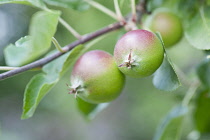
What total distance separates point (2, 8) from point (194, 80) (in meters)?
4.01

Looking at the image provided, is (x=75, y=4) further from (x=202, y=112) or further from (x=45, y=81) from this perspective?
(x=202, y=112)

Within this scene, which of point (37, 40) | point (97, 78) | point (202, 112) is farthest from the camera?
point (202, 112)

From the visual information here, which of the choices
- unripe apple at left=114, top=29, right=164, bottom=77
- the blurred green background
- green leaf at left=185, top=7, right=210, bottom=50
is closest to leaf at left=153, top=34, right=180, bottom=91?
unripe apple at left=114, top=29, right=164, bottom=77

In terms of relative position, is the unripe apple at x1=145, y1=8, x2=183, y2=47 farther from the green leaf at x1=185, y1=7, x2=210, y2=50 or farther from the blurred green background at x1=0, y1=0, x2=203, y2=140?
the blurred green background at x1=0, y1=0, x2=203, y2=140

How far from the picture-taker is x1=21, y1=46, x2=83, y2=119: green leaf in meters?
1.13

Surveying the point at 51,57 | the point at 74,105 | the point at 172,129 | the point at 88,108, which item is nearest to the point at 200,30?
the point at 172,129

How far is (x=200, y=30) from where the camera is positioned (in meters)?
1.24

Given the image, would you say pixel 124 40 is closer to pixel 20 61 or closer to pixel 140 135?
pixel 20 61

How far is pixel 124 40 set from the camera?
1.04 meters

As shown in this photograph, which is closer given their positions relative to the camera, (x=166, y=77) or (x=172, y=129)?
(x=166, y=77)

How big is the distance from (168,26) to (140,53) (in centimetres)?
48

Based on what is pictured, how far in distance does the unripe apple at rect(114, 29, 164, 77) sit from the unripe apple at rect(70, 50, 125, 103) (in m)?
0.09

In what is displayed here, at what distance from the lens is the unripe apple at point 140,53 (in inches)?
39.3

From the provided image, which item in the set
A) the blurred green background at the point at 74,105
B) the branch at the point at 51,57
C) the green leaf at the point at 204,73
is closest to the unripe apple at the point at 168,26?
the branch at the point at 51,57
